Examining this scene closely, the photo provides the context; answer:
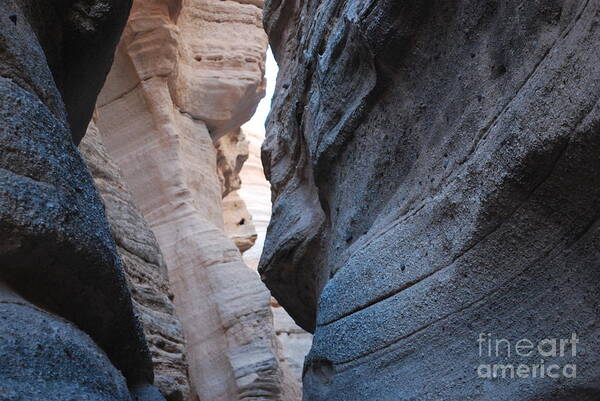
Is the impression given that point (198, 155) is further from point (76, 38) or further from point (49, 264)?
point (49, 264)

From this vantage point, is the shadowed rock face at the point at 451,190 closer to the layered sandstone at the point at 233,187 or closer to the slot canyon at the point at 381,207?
the slot canyon at the point at 381,207

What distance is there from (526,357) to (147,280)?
314cm

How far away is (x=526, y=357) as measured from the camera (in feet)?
8.35

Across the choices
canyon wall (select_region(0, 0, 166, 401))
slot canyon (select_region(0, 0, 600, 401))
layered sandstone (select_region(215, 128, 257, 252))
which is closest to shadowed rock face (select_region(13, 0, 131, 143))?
slot canyon (select_region(0, 0, 600, 401))

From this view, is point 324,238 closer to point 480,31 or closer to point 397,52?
point 397,52

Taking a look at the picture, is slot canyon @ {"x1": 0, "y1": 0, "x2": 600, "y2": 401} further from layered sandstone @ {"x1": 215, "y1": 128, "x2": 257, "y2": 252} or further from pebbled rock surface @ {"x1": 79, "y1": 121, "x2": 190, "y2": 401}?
layered sandstone @ {"x1": 215, "y1": 128, "x2": 257, "y2": 252}

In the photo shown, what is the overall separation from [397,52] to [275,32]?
6.95 ft

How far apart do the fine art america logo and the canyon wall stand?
44.3 inches

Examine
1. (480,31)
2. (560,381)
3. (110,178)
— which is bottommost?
(560,381)

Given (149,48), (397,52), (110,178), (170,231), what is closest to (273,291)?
(110,178)

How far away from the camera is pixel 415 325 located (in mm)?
2844

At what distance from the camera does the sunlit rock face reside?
22.8 ft

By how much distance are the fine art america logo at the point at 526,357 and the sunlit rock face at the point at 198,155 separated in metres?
4.18

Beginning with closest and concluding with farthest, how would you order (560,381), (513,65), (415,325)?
(560,381)
(513,65)
(415,325)
